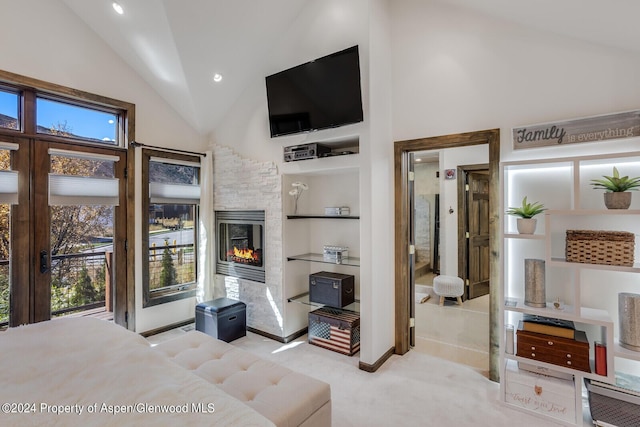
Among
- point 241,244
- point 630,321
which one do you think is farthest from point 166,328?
point 630,321

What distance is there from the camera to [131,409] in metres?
1.21

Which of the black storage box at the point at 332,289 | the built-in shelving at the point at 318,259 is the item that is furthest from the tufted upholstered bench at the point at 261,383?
the built-in shelving at the point at 318,259

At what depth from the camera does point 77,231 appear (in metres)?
3.21

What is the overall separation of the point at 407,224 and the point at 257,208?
1.76 metres

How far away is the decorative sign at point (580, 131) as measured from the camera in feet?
6.96

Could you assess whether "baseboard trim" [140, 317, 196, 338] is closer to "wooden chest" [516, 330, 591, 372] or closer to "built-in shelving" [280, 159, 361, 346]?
"built-in shelving" [280, 159, 361, 346]

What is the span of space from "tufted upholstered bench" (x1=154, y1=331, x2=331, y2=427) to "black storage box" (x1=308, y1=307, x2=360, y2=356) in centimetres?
132

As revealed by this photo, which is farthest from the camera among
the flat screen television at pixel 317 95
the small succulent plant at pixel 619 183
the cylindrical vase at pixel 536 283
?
the flat screen television at pixel 317 95

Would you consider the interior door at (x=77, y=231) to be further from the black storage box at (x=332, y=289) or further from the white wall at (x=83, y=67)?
the black storage box at (x=332, y=289)

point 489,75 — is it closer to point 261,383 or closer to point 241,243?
point 261,383

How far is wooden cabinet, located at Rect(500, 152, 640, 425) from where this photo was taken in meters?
2.10

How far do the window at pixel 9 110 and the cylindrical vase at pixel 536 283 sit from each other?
15.0 feet

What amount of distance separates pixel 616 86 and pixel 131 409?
136 inches

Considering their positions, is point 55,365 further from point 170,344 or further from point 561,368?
point 561,368
